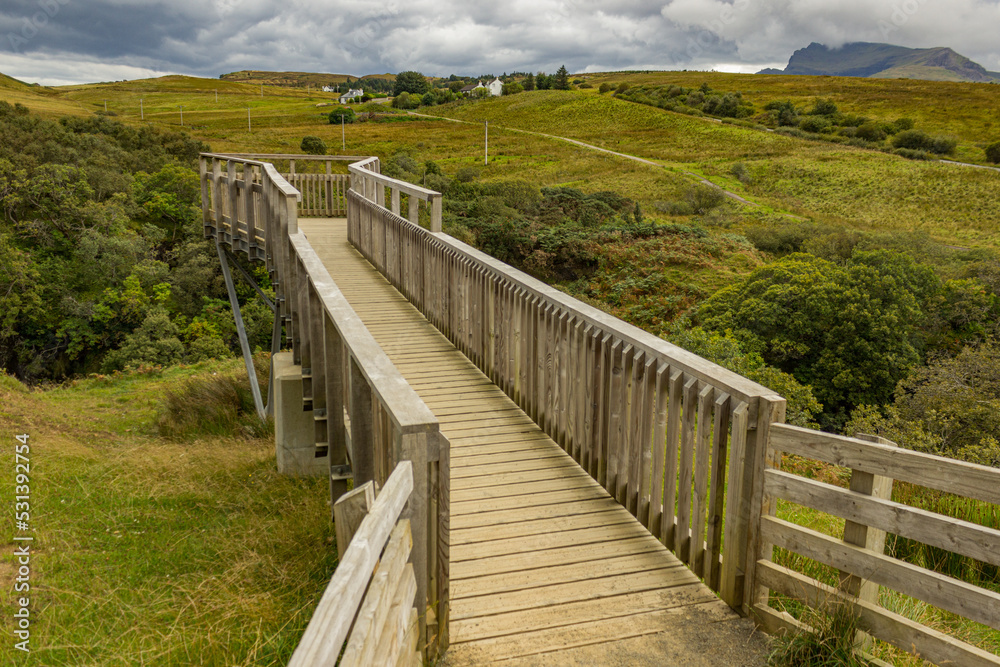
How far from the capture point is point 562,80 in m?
103

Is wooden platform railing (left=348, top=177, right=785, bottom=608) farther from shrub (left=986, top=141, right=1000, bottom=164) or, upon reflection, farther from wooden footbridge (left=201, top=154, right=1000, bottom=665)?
shrub (left=986, top=141, right=1000, bottom=164)

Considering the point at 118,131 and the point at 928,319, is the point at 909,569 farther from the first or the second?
the point at 118,131

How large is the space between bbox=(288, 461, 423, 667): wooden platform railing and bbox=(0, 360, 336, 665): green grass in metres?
→ 0.93

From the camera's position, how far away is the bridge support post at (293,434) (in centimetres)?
761

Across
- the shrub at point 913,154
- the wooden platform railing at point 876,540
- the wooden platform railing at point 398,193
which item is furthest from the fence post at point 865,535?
the shrub at point 913,154

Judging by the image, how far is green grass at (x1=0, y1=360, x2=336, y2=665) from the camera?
3.33m

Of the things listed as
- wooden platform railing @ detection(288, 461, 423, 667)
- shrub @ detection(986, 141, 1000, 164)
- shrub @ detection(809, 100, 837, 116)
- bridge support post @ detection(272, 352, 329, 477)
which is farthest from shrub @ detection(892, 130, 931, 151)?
wooden platform railing @ detection(288, 461, 423, 667)

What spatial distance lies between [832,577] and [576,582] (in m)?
1.23

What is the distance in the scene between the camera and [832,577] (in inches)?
132

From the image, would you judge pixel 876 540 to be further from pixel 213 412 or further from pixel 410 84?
pixel 410 84

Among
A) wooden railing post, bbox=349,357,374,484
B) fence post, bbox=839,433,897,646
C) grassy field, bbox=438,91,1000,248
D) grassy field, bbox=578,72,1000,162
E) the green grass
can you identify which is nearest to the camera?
fence post, bbox=839,433,897,646

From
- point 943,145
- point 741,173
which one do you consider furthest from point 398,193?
point 943,145

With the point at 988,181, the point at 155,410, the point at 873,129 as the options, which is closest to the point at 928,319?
the point at 155,410

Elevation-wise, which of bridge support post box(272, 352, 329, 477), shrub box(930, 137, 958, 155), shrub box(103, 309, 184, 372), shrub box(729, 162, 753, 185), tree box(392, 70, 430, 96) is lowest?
shrub box(103, 309, 184, 372)
